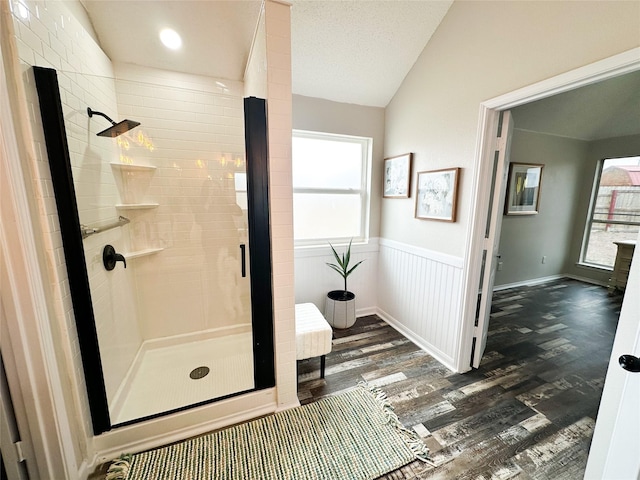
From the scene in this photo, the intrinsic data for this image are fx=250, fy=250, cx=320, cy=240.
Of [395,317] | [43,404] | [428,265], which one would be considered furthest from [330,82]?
[43,404]

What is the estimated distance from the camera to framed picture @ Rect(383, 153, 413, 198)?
96.3 inches

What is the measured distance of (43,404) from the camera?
1065 millimetres

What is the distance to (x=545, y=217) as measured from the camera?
12.6 feet

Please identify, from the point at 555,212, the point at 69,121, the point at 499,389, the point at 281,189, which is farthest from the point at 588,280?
the point at 69,121

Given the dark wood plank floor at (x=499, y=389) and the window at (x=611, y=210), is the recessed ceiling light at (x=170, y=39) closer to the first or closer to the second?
the dark wood plank floor at (x=499, y=389)

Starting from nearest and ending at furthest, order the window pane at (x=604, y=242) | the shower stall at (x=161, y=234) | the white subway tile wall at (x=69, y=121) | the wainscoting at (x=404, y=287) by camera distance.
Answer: the white subway tile wall at (x=69, y=121) → the shower stall at (x=161, y=234) → the wainscoting at (x=404, y=287) → the window pane at (x=604, y=242)

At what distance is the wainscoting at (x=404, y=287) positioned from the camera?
2.10 m

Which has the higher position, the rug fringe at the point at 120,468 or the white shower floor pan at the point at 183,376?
the white shower floor pan at the point at 183,376

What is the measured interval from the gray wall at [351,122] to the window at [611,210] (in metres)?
3.82

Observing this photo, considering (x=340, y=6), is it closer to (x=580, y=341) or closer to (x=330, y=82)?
(x=330, y=82)

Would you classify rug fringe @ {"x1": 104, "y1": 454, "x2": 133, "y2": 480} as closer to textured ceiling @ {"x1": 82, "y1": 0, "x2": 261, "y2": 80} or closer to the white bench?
the white bench

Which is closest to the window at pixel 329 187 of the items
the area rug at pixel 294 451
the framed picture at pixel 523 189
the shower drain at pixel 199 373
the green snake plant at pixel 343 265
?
the green snake plant at pixel 343 265

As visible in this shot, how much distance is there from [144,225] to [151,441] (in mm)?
1526

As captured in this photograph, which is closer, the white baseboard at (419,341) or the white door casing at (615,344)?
the white door casing at (615,344)
